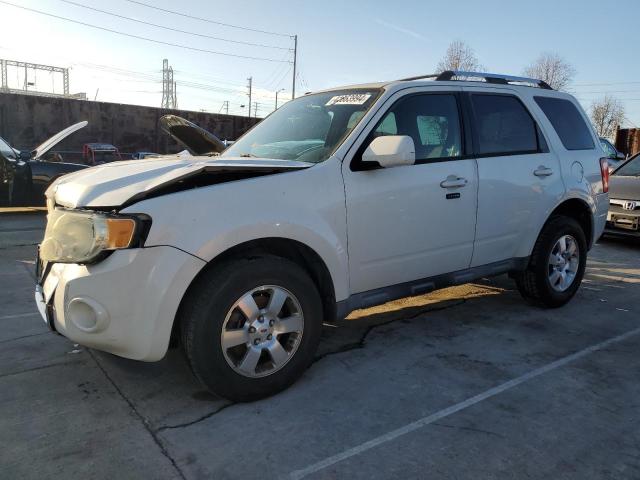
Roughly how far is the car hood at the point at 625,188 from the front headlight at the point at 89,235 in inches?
312

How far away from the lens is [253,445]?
250 cm

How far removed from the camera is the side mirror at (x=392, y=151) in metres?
3.05

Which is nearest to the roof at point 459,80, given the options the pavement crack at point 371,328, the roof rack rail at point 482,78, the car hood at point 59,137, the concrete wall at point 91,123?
the roof rack rail at point 482,78

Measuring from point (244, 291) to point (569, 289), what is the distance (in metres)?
3.39

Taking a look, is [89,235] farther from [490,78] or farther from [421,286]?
[490,78]

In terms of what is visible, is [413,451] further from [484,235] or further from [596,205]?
[596,205]

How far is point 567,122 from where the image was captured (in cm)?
475

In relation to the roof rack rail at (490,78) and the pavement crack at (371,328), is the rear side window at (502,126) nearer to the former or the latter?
the roof rack rail at (490,78)

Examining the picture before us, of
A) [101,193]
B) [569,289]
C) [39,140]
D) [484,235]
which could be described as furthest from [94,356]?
[39,140]

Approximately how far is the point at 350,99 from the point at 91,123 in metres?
17.9

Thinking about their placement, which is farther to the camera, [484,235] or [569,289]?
[569,289]

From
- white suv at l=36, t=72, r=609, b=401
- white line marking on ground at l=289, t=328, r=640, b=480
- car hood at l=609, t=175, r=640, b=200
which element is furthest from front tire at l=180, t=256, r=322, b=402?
car hood at l=609, t=175, r=640, b=200

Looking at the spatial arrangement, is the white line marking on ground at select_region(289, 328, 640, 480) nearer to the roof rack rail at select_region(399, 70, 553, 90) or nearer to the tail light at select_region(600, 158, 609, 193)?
the tail light at select_region(600, 158, 609, 193)

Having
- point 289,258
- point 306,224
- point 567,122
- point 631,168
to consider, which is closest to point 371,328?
point 289,258
